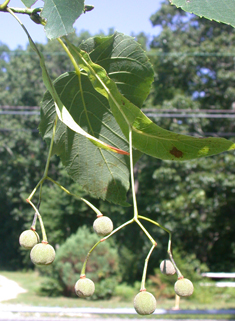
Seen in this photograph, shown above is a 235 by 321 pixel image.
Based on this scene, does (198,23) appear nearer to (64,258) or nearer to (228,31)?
(228,31)

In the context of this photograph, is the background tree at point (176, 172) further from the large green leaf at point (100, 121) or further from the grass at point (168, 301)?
the large green leaf at point (100, 121)

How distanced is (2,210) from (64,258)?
Result: 9.18 meters

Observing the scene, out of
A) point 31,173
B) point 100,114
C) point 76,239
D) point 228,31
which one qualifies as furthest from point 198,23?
point 100,114

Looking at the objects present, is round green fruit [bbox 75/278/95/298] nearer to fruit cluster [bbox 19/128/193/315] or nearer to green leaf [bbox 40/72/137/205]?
fruit cluster [bbox 19/128/193/315]

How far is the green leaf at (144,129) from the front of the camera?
1.97 feet

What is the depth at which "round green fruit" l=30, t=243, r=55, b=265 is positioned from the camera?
0.53 meters

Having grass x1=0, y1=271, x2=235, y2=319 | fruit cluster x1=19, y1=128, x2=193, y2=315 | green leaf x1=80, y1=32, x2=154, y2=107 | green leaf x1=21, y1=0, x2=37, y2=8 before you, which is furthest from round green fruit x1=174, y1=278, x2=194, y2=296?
grass x1=0, y1=271, x2=235, y2=319

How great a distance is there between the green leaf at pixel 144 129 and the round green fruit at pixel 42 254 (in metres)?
0.25

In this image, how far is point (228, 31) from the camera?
40.9ft

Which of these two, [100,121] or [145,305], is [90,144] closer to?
[100,121]

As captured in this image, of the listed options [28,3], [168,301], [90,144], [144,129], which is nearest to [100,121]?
[90,144]

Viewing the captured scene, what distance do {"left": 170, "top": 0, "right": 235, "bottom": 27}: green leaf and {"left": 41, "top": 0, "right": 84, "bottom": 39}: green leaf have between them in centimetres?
14

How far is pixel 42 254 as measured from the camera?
54 cm

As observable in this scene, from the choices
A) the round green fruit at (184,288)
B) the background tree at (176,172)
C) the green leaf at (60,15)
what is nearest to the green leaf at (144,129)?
the green leaf at (60,15)
